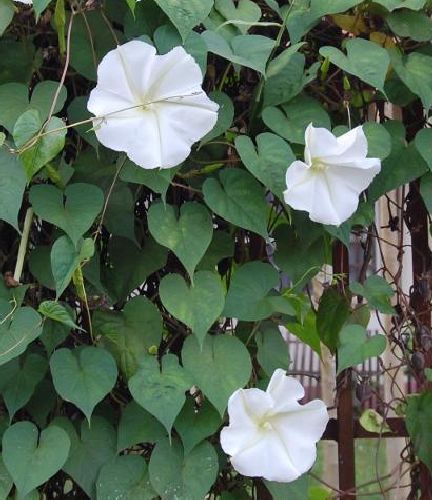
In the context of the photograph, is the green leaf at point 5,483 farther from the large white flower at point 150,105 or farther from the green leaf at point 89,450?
the large white flower at point 150,105

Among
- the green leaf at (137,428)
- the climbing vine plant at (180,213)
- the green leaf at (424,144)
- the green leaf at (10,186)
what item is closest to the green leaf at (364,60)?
the climbing vine plant at (180,213)

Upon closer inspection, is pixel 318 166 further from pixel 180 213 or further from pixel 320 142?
pixel 180 213

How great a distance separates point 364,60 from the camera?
1307 mm

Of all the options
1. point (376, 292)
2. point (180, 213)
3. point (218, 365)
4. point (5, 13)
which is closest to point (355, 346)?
point (376, 292)

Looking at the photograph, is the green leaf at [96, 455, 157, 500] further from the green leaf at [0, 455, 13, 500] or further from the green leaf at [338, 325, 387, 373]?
the green leaf at [338, 325, 387, 373]

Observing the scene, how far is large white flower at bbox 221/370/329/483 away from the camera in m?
1.20

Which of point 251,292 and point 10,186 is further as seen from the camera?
point 251,292

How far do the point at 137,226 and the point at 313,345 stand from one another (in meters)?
0.45

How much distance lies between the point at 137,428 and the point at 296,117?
498 mm

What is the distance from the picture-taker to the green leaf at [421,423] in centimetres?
142

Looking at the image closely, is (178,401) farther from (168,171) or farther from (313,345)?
(313,345)

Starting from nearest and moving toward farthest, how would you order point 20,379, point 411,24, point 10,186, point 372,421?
1. point 10,186
2. point 20,379
3. point 411,24
4. point 372,421

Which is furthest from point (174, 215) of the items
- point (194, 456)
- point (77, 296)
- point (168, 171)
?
point (194, 456)

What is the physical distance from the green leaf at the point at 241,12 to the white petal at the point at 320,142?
8.5 inches
